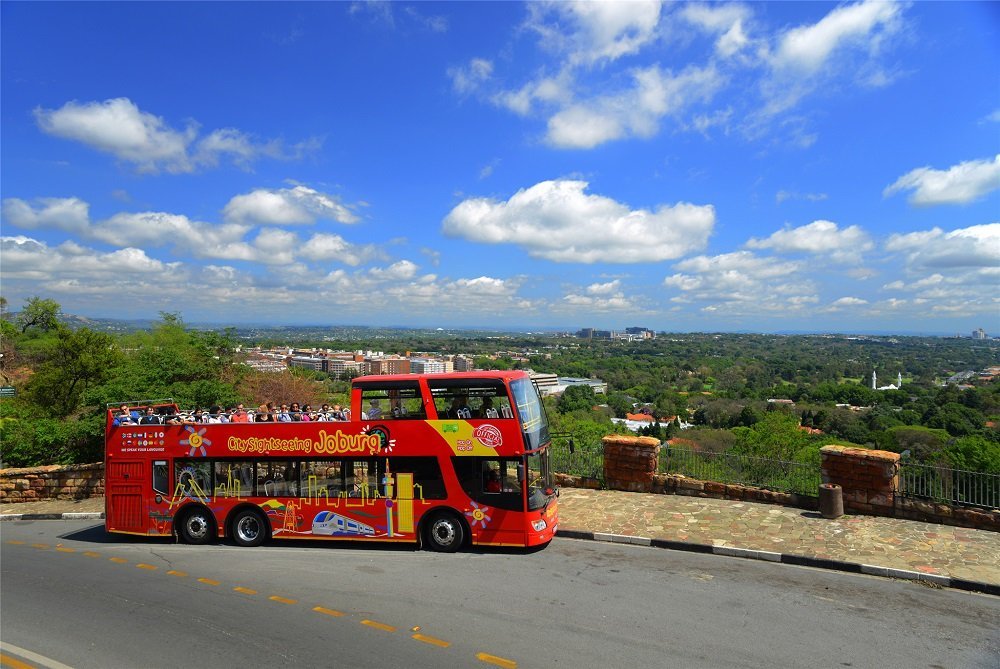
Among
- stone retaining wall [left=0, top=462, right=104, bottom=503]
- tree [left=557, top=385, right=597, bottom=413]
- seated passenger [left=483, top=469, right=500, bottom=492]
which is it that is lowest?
tree [left=557, top=385, right=597, bottom=413]

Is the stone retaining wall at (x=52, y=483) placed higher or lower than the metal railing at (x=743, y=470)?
lower

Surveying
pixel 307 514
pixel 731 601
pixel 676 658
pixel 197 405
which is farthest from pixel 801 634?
pixel 197 405

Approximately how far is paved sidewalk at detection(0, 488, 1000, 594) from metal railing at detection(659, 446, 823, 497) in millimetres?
817

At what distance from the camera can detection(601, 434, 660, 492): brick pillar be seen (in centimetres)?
1577

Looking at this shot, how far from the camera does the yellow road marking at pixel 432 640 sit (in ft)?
23.7

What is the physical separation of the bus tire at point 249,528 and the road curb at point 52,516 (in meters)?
6.81

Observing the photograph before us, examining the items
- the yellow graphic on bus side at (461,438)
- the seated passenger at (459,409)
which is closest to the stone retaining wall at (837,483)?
the yellow graphic on bus side at (461,438)

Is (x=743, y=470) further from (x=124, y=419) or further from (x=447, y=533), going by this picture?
(x=124, y=419)

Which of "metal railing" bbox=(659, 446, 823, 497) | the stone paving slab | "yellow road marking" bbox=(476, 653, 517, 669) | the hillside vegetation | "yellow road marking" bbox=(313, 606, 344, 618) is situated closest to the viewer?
"yellow road marking" bbox=(476, 653, 517, 669)

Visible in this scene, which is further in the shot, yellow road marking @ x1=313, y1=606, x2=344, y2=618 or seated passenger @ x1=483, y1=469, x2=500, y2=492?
seated passenger @ x1=483, y1=469, x2=500, y2=492

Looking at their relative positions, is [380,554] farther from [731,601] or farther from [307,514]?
[731,601]

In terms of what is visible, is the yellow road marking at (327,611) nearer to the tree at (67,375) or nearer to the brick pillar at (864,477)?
the brick pillar at (864,477)

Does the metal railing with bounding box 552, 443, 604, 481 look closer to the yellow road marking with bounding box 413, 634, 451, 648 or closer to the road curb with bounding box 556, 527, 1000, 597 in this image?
the road curb with bounding box 556, 527, 1000, 597

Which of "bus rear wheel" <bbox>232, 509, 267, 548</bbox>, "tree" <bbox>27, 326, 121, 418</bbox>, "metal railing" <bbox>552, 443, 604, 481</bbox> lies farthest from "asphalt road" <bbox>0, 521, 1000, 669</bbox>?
"tree" <bbox>27, 326, 121, 418</bbox>
